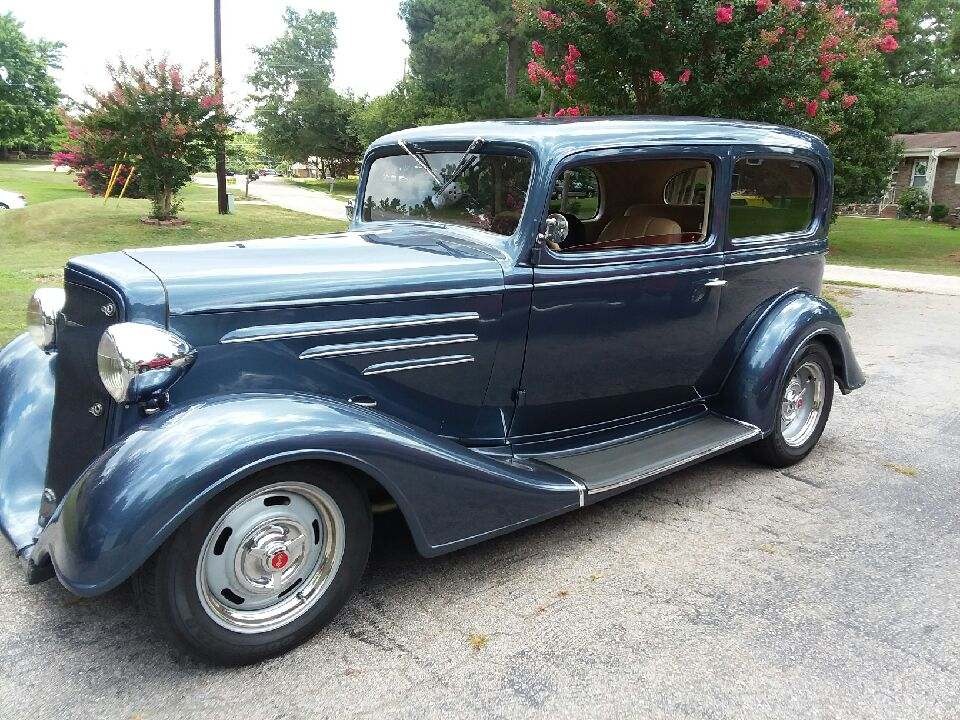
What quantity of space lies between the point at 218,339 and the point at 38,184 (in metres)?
36.6

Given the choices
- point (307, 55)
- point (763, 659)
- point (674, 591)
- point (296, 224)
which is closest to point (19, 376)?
point (674, 591)

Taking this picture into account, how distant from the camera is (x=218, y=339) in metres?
2.56

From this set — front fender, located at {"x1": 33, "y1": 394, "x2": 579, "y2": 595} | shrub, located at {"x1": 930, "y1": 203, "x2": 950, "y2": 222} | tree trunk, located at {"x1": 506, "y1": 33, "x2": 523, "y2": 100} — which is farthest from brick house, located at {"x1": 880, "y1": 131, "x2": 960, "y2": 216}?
front fender, located at {"x1": 33, "y1": 394, "x2": 579, "y2": 595}

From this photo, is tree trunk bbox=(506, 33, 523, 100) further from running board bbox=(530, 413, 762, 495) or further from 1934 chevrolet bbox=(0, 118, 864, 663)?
running board bbox=(530, 413, 762, 495)

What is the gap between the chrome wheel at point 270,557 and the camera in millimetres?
2404

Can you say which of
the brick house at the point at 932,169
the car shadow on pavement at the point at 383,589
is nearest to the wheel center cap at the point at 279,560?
the car shadow on pavement at the point at 383,589

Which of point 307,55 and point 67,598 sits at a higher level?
point 307,55

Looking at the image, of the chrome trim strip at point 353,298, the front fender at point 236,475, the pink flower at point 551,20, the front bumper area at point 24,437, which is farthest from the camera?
the pink flower at point 551,20

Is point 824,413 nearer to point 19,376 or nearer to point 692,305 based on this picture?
point 692,305

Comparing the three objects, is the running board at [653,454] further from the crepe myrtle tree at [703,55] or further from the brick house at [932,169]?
the brick house at [932,169]

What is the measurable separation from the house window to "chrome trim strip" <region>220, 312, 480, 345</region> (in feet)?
133

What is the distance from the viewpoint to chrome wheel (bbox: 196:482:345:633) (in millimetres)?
2404

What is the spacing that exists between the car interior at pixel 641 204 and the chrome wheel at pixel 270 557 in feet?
5.93

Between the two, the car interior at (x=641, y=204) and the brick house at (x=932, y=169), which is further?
the brick house at (x=932, y=169)
